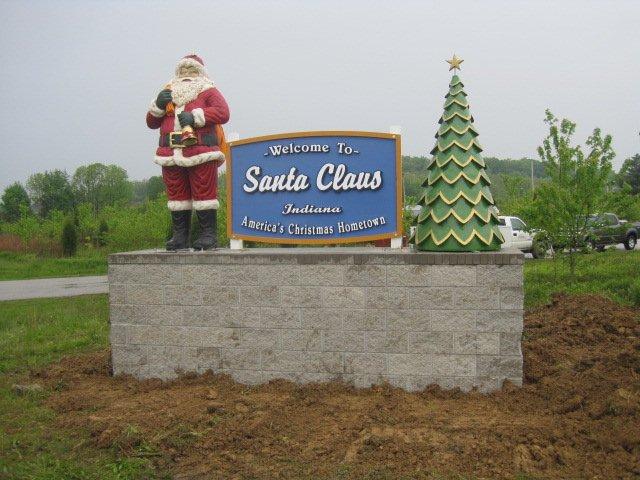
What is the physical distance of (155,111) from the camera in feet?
21.0

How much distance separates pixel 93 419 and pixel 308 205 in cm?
286

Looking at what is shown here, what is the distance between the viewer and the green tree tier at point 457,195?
550 cm

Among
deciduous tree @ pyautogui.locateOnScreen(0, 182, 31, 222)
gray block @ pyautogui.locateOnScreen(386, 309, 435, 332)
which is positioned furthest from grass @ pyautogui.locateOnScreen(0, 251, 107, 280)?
deciduous tree @ pyautogui.locateOnScreen(0, 182, 31, 222)

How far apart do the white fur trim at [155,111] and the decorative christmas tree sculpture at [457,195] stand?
294 cm

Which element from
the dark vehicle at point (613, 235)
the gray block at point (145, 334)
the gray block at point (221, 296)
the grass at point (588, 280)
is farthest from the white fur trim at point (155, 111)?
the dark vehicle at point (613, 235)

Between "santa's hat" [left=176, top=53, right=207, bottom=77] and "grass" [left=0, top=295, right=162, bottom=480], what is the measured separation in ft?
12.2

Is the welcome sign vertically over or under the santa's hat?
under

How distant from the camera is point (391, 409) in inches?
192

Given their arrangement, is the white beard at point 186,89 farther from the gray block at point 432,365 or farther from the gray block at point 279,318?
the gray block at point 432,365

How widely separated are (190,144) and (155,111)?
1.99 ft

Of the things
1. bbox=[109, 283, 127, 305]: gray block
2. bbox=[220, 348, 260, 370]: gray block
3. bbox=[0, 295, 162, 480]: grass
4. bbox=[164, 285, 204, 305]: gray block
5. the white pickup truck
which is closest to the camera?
bbox=[0, 295, 162, 480]: grass

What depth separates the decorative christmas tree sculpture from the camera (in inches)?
216

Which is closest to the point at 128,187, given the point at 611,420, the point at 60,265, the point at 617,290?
the point at 60,265

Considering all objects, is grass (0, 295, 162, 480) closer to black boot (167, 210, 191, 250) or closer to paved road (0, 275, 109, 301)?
black boot (167, 210, 191, 250)
